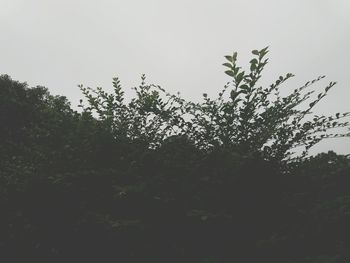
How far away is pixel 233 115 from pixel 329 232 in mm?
1089

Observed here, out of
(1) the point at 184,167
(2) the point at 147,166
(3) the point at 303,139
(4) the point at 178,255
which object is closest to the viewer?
(4) the point at 178,255

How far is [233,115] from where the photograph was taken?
10.6 ft

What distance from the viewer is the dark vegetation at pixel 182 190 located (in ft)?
8.77

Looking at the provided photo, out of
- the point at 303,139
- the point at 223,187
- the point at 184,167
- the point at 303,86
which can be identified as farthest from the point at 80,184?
the point at 303,86

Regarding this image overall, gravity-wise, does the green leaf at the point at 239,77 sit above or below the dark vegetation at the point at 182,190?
above

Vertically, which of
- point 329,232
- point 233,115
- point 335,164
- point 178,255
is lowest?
point 178,255

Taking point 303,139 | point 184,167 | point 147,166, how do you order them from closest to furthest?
point 184,167, point 147,166, point 303,139

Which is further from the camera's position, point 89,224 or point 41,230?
point 41,230

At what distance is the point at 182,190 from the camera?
281 cm

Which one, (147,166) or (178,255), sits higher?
(147,166)

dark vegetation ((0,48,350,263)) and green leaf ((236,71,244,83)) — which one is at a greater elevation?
green leaf ((236,71,244,83))

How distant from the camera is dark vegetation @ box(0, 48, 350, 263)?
2.67m

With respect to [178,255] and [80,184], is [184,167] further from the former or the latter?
[80,184]

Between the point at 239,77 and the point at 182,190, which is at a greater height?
the point at 239,77
